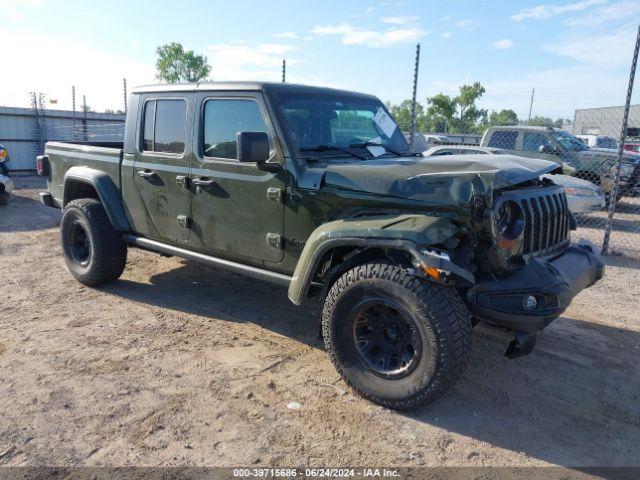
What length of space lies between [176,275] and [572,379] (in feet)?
13.5

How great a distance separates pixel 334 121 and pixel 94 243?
8.82ft

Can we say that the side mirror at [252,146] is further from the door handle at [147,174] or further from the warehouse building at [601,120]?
the warehouse building at [601,120]

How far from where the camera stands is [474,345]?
4168mm

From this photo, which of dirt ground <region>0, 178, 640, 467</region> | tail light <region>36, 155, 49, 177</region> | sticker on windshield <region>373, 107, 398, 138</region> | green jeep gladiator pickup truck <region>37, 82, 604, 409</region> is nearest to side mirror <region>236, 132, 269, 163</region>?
green jeep gladiator pickup truck <region>37, 82, 604, 409</region>

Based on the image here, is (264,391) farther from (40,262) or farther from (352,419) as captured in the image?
(40,262)

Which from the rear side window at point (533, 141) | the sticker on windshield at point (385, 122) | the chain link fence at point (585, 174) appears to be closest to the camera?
the sticker on windshield at point (385, 122)

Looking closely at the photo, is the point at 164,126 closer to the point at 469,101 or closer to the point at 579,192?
the point at 579,192

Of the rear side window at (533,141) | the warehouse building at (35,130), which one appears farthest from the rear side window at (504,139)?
the warehouse building at (35,130)

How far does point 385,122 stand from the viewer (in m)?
4.63

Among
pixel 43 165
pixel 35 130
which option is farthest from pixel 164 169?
pixel 35 130

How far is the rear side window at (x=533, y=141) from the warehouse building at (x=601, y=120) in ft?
95.6

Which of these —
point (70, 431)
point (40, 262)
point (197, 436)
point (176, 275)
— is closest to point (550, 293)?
point (197, 436)

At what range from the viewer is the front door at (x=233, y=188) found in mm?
3779

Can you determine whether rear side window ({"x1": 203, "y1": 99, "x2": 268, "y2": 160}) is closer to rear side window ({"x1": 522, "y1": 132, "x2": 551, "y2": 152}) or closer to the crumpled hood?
the crumpled hood
